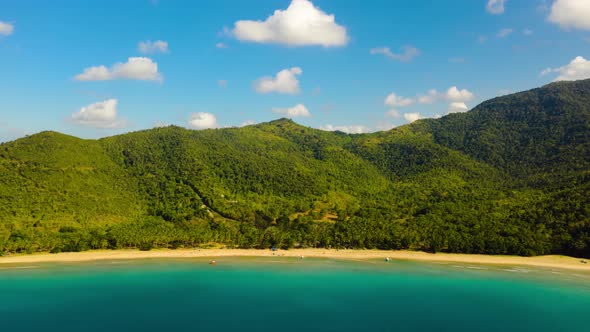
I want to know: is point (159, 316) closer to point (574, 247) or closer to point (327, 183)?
point (574, 247)

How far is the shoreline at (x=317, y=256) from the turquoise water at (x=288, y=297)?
4294mm

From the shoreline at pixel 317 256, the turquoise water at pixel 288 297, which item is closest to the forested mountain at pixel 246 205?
the shoreline at pixel 317 256

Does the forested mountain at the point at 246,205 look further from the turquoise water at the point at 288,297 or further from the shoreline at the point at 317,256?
the turquoise water at the point at 288,297

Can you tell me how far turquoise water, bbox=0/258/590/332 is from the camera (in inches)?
2692

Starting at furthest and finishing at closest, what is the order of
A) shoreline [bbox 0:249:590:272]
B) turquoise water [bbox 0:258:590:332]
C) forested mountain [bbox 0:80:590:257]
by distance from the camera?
forested mountain [bbox 0:80:590:257], shoreline [bbox 0:249:590:272], turquoise water [bbox 0:258:590:332]

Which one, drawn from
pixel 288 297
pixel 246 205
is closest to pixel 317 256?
pixel 288 297

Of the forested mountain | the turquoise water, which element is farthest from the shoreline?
the turquoise water

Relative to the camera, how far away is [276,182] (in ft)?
599

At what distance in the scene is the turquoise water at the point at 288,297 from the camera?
6838 centimetres

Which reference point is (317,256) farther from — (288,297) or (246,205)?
(246,205)

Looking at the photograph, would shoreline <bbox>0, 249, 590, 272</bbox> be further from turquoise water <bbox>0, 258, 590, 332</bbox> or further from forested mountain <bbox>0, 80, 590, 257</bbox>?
turquoise water <bbox>0, 258, 590, 332</bbox>

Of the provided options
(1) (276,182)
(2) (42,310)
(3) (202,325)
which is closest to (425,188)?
(1) (276,182)

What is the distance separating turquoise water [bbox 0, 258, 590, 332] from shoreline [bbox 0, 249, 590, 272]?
429 cm

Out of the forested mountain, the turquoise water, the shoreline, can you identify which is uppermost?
the forested mountain
